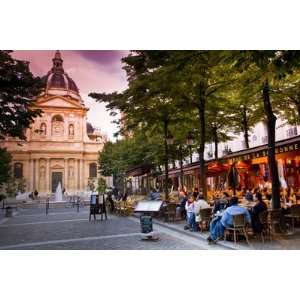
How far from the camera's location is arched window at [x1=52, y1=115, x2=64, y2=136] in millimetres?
15992

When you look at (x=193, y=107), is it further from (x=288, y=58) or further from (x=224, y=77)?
(x=288, y=58)

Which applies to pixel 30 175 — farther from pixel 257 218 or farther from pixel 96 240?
pixel 257 218

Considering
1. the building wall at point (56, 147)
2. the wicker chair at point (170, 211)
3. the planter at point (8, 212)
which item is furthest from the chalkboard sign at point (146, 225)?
the planter at point (8, 212)

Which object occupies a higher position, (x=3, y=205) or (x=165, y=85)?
(x=165, y=85)

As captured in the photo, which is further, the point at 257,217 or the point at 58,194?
the point at 58,194

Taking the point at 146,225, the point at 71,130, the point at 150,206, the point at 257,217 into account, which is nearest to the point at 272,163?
the point at 257,217

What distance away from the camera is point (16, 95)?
1121cm

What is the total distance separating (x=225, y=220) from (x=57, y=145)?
10.9 metres

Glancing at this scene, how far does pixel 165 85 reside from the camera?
10.8m

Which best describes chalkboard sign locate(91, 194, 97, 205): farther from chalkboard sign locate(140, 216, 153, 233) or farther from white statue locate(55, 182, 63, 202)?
chalkboard sign locate(140, 216, 153, 233)

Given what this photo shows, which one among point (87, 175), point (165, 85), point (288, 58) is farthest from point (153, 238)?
point (87, 175)

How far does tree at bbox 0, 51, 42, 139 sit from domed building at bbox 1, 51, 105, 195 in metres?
0.96

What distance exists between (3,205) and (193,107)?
10092mm
